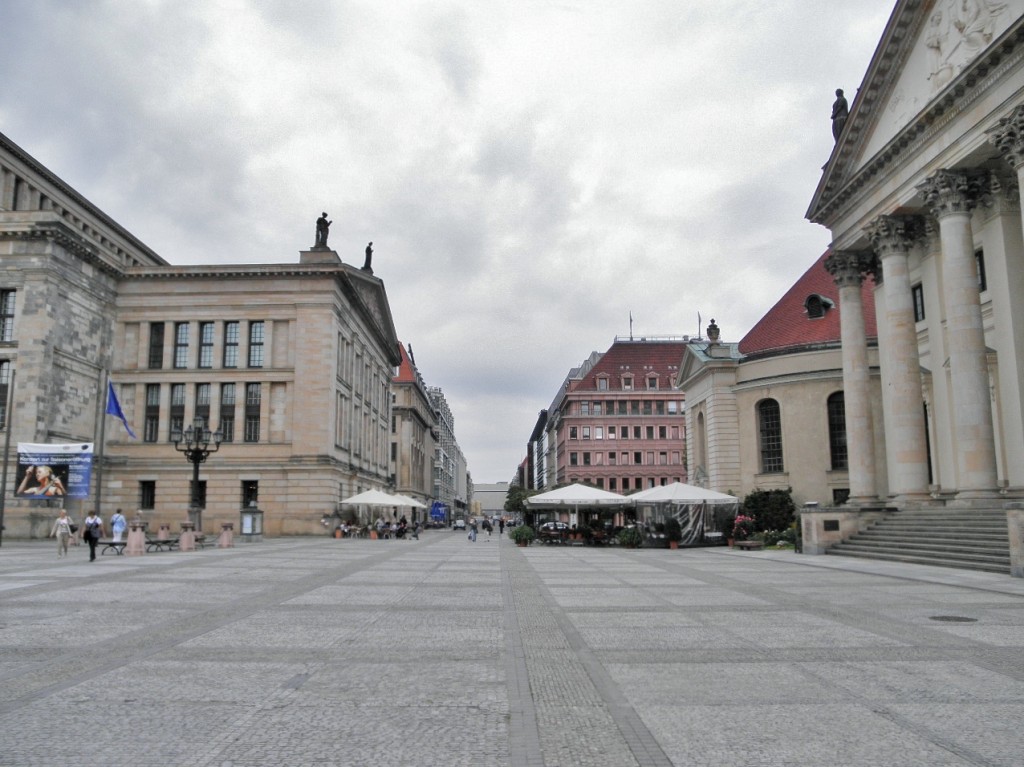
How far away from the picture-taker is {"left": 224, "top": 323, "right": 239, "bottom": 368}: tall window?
174 ft

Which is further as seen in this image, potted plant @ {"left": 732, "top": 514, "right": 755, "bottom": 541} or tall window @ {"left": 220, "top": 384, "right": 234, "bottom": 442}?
tall window @ {"left": 220, "top": 384, "right": 234, "bottom": 442}

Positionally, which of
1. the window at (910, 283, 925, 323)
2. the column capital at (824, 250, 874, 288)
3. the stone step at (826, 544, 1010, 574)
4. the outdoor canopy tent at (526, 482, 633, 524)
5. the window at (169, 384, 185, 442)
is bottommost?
the stone step at (826, 544, 1010, 574)

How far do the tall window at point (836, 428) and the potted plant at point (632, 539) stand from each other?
14792 mm

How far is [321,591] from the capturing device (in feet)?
53.5

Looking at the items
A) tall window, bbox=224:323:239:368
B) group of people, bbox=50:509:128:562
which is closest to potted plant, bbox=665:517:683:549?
group of people, bbox=50:509:128:562

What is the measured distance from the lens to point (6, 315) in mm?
44844

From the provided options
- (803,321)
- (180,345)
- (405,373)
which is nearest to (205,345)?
(180,345)

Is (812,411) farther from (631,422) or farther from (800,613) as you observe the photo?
(631,422)

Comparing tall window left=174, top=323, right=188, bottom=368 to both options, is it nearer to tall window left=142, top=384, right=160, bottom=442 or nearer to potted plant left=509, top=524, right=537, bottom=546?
tall window left=142, top=384, right=160, bottom=442

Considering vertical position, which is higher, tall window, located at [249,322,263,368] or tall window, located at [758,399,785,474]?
tall window, located at [249,322,263,368]

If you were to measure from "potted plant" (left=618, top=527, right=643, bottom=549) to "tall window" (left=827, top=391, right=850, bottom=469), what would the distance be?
14792mm

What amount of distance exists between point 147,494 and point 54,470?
13.0m

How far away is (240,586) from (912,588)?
14088mm

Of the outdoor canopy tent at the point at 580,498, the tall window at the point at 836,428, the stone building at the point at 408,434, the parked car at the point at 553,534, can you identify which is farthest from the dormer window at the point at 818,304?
the stone building at the point at 408,434
